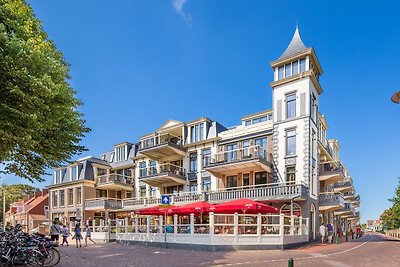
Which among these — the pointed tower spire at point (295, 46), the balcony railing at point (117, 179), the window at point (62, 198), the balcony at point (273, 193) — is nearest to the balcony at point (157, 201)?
the balcony at point (273, 193)

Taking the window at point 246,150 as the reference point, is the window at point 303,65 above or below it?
above

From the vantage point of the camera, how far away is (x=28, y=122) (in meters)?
9.75

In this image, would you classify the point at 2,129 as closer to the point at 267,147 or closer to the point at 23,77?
the point at 23,77

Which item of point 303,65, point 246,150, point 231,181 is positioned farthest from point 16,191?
point 303,65

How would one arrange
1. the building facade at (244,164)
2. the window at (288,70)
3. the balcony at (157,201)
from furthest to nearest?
the balcony at (157,201) < the window at (288,70) < the building facade at (244,164)

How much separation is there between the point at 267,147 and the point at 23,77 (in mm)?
20652

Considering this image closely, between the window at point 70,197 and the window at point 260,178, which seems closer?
the window at point 260,178

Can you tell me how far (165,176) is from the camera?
30.2m

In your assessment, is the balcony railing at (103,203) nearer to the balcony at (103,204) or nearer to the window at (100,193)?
the balcony at (103,204)

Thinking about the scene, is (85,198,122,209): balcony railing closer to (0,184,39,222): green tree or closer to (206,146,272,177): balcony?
(206,146,272,177): balcony

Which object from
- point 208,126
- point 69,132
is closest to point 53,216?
point 208,126

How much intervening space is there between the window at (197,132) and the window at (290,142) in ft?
30.5

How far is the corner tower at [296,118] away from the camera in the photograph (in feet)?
77.6

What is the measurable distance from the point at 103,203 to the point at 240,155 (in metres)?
17.5
